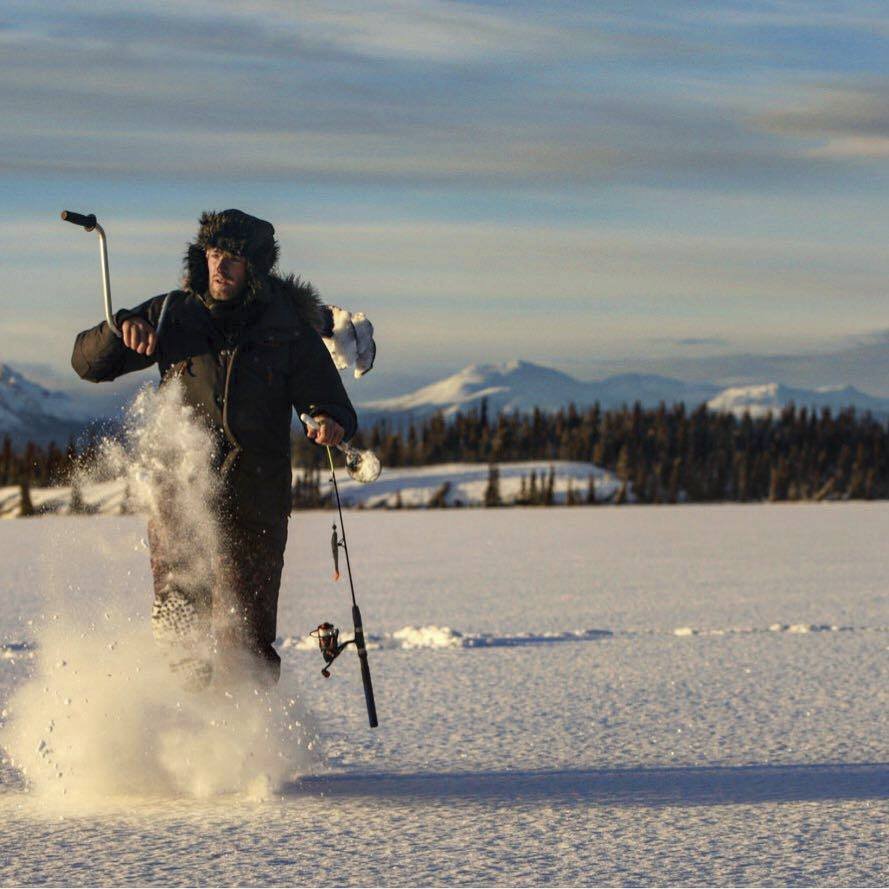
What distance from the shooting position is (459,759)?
Result: 5.67 metres

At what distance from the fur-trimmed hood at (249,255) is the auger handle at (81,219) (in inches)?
15.8

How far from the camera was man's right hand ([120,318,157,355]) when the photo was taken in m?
4.98

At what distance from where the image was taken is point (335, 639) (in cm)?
524

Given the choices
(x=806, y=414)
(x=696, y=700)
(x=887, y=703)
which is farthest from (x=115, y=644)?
(x=806, y=414)

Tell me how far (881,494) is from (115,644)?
165ft

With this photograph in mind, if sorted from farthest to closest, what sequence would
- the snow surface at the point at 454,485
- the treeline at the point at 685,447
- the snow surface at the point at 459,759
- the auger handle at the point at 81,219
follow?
1. the treeline at the point at 685,447
2. the snow surface at the point at 454,485
3. the auger handle at the point at 81,219
4. the snow surface at the point at 459,759

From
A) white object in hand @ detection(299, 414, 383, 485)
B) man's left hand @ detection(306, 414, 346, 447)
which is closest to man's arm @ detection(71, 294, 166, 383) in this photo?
man's left hand @ detection(306, 414, 346, 447)

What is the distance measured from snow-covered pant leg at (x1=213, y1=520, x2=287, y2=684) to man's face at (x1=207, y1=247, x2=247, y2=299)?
0.83 meters

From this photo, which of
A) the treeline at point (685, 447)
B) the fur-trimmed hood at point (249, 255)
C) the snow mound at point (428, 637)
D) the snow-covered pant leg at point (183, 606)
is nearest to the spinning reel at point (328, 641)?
the snow-covered pant leg at point (183, 606)

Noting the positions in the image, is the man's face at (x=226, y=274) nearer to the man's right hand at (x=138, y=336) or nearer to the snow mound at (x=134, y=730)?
the man's right hand at (x=138, y=336)

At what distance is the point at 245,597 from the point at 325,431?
0.66 m

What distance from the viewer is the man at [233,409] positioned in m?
5.09

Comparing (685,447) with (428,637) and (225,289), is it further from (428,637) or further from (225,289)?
(225,289)

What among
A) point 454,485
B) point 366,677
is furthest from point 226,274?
point 454,485
